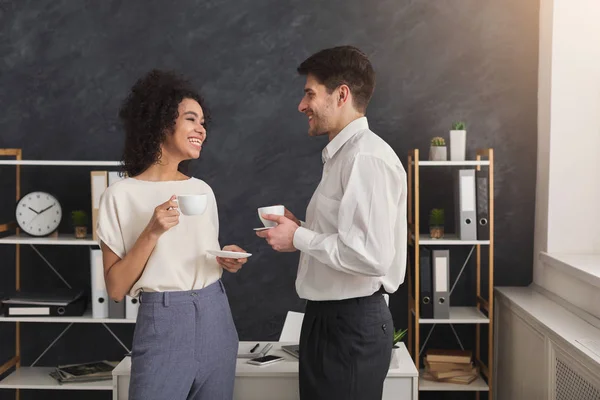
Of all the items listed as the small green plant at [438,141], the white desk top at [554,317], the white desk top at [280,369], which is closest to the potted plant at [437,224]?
the small green plant at [438,141]

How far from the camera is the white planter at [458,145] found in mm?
3541

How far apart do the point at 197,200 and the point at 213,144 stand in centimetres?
200

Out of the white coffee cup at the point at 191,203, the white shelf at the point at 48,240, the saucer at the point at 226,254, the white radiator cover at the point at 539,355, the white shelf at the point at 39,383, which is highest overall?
the white coffee cup at the point at 191,203

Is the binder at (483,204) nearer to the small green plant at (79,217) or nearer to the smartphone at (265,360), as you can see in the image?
the smartphone at (265,360)

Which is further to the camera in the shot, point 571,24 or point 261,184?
point 261,184

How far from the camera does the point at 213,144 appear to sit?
3809 millimetres

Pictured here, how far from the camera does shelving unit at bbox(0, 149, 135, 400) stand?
3.49m

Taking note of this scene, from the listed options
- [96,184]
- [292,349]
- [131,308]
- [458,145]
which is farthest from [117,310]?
[458,145]

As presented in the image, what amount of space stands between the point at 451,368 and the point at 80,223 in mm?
2078

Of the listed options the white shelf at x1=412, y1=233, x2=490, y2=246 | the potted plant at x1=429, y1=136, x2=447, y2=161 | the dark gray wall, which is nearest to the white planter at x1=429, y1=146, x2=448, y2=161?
the potted plant at x1=429, y1=136, x2=447, y2=161

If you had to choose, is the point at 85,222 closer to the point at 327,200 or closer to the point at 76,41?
the point at 76,41

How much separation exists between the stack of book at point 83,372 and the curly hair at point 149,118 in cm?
193

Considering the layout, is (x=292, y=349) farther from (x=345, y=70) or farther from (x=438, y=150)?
(x=438, y=150)

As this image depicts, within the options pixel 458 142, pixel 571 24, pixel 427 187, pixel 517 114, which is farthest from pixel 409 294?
pixel 571 24
